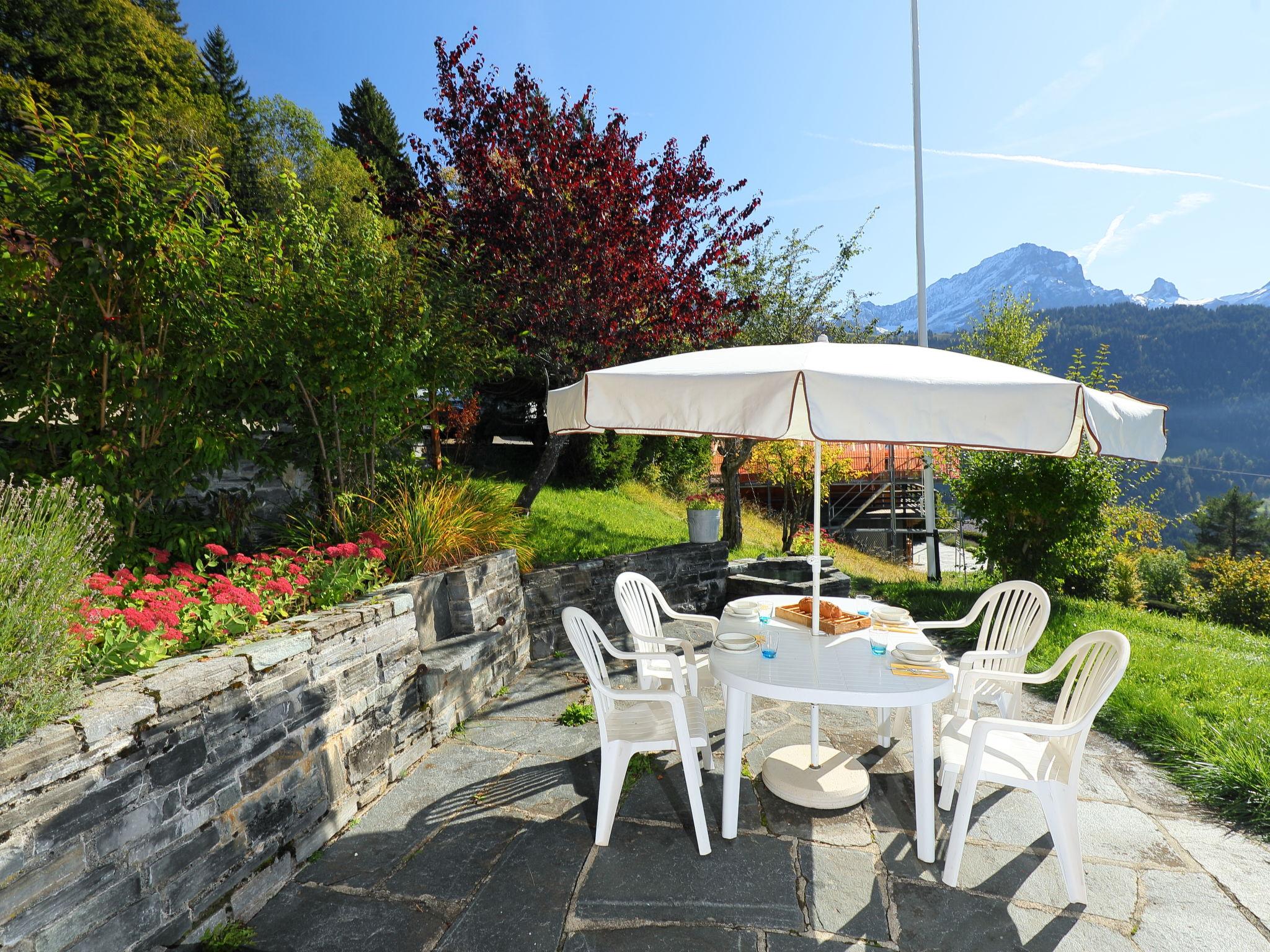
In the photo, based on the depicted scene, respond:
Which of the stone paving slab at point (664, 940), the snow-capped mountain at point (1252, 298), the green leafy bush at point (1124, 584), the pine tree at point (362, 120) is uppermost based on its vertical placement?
the snow-capped mountain at point (1252, 298)

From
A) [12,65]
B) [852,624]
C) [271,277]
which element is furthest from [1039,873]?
[12,65]

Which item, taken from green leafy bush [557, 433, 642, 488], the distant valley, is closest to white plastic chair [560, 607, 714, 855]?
green leafy bush [557, 433, 642, 488]

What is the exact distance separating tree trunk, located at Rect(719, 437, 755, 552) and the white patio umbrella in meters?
5.27

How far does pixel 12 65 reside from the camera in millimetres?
15453

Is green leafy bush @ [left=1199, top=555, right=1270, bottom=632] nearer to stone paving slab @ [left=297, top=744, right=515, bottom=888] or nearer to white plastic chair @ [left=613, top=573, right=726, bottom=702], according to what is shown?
white plastic chair @ [left=613, top=573, right=726, bottom=702]

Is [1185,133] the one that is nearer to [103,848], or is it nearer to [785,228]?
[785,228]

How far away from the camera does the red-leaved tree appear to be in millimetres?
5859

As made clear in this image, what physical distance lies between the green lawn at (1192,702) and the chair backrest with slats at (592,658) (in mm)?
2785

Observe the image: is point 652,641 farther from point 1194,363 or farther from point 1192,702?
point 1194,363

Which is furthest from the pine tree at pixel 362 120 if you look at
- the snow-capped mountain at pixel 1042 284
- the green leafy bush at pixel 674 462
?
the snow-capped mountain at pixel 1042 284

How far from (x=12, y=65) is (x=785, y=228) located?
19.7 meters

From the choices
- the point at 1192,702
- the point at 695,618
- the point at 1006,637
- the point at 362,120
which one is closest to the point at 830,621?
the point at 695,618

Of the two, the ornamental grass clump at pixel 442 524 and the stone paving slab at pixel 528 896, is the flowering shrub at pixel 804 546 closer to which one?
the ornamental grass clump at pixel 442 524

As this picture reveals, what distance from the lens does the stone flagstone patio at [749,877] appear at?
210cm
